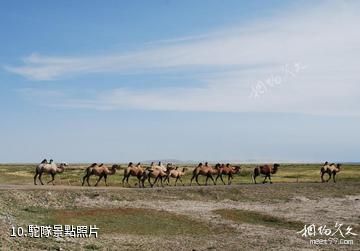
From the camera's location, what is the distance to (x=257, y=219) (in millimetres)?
33156

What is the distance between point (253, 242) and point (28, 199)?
607 inches

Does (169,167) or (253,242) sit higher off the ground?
(169,167)

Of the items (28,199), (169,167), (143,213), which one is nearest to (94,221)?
(143,213)

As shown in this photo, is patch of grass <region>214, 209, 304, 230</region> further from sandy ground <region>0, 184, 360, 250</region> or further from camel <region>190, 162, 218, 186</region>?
camel <region>190, 162, 218, 186</region>

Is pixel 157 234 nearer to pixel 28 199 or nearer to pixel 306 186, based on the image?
pixel 28 199

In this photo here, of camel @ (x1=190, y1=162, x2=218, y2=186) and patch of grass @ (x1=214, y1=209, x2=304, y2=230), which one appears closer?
patch of grass @ (x1=214, y1=209, x2=304, y2=230)

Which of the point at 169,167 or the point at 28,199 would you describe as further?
the point at 169,167

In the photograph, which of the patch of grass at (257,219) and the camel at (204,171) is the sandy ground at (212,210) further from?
the camel at (204,171)

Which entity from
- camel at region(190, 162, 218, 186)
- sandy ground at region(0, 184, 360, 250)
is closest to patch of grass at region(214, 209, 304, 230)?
sandy ground at region(0, 184, 360, 250)

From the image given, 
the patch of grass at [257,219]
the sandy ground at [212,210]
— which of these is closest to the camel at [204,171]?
the sandy ground at [212,210]

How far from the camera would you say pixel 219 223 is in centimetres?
3072

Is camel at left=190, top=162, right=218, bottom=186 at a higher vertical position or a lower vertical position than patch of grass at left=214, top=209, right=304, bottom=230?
higher

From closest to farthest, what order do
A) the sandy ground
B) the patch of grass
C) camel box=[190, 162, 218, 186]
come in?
1. the sandy ground
2. the patch of grass
3. camel box=[190, 162, 218, 186]

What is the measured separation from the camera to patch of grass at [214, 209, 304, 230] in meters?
31.0
